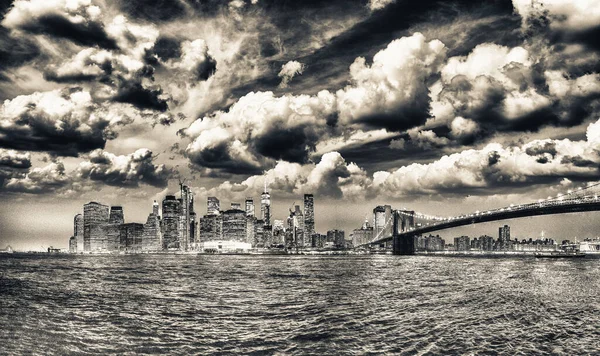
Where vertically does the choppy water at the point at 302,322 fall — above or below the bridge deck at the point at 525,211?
below

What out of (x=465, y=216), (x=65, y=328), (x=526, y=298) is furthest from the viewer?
(x=465, y=216)

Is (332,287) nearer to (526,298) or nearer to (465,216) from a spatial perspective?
(526,298)

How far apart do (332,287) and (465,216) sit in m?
113

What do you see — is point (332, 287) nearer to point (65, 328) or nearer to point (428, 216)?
point (65, 328)

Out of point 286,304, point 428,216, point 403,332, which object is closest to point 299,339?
point 403,332

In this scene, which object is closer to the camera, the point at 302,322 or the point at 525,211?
the point at 302,322

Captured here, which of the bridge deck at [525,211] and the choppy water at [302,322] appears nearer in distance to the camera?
the choppy water at [302,322]

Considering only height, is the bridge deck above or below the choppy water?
Result: above

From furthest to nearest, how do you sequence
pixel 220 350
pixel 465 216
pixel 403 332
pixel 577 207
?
pixel 465 216 → pixel 577 207 → pixel 403 332 → pixel 220 350

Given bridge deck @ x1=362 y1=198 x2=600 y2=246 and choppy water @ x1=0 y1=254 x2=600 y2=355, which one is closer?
choppy water @ x1=0 y1=254 x2=600 y2=355

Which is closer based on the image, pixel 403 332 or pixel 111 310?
pixel 403 332

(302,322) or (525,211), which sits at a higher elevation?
(525,211)

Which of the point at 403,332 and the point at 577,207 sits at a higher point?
the point at 577,207

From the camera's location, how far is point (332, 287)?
160ft
